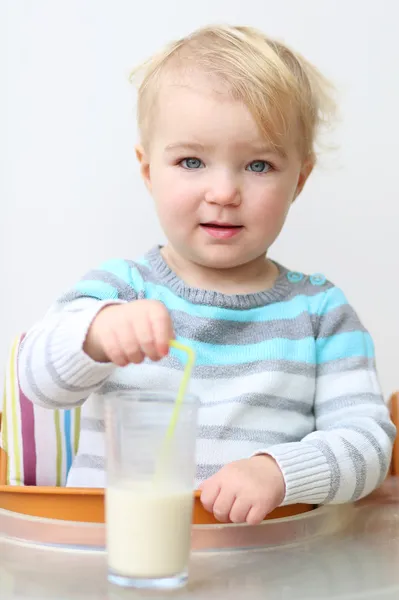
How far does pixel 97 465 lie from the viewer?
1.21 metres

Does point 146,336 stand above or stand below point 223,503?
above

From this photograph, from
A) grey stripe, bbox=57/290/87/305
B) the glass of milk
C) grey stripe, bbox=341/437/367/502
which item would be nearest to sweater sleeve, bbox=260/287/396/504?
grey stripe, bbox=341/437/367/502

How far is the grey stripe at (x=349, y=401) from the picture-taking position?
1188mm

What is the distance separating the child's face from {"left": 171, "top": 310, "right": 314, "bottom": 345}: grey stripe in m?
0.08

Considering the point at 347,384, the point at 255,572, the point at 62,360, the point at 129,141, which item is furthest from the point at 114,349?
the point at 129,141

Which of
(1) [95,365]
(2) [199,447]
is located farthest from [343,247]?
(1) [95,365]

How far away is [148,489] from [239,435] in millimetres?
430

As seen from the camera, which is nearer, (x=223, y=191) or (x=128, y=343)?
(x=128, y=343)

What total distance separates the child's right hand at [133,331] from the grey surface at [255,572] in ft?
0.64

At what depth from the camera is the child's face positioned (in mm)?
1143

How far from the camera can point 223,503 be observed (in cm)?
88

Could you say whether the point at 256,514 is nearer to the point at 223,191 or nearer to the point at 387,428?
the point at 387,428

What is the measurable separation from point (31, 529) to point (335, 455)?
34 centimetres

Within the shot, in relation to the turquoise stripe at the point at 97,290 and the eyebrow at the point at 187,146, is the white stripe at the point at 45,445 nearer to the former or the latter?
the turquoise stripe at the point at 97,290
